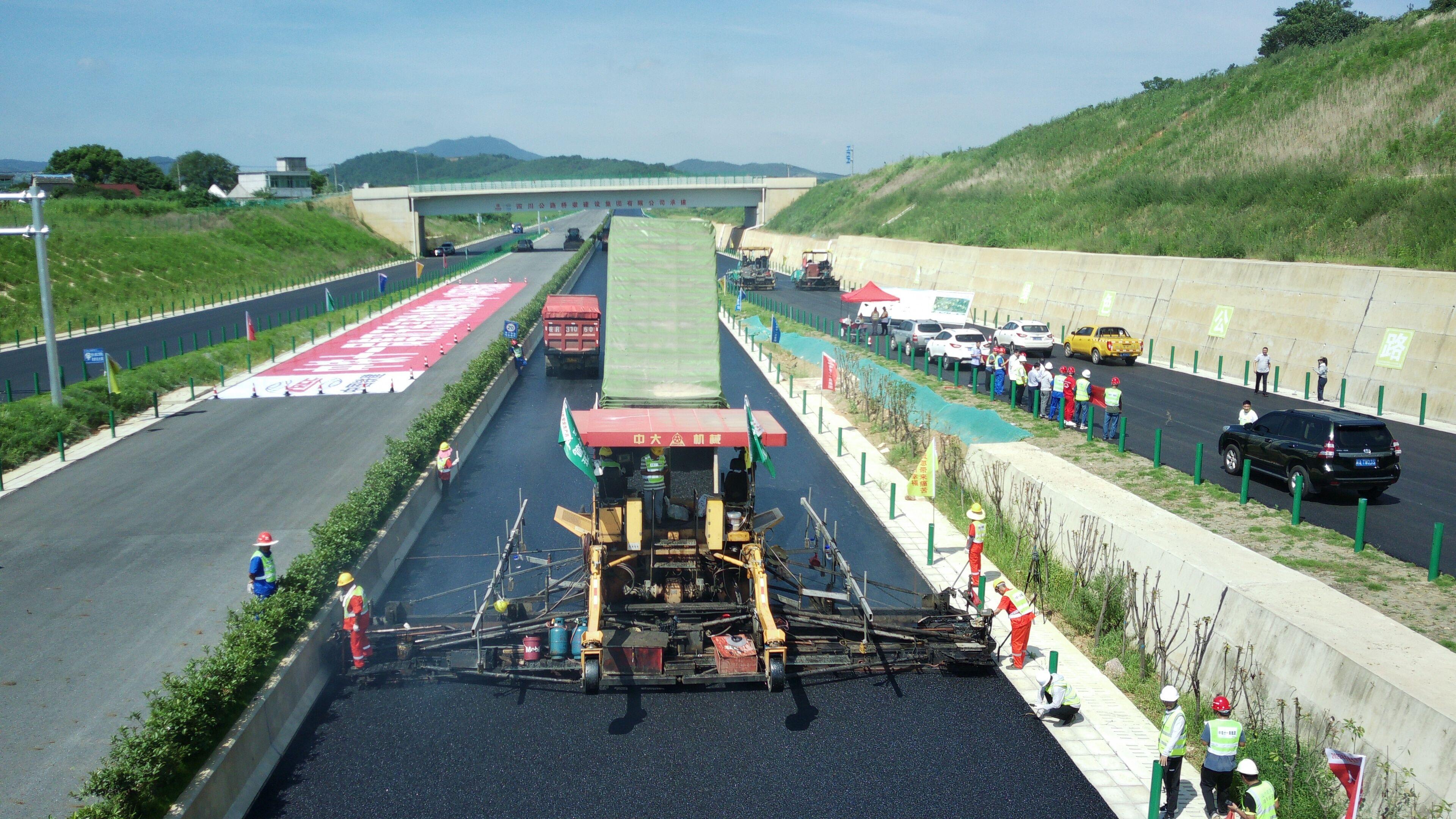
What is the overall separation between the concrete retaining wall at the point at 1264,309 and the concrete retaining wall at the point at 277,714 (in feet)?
92.3

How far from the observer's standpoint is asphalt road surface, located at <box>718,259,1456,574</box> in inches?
690

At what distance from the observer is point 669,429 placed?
519 inches

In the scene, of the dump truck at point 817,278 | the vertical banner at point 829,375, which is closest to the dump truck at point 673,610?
the vertical banner at point 829,375

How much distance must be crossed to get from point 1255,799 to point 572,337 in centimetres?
3326

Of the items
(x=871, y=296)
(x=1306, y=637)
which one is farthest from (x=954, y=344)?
(x=1306, y=637)

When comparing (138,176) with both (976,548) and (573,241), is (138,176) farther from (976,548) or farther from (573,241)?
(976,548)

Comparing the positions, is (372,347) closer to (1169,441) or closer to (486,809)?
(1169,441)

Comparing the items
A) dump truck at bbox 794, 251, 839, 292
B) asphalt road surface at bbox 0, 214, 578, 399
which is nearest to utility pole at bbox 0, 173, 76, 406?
asphalt road surface at bbox 0, 214, 578, 399

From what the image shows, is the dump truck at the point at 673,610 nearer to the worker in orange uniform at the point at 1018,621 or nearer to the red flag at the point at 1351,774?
the worker in orange uniform at the point at 1018,621

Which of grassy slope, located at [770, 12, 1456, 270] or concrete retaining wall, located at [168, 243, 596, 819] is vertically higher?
grassy slope, located at [770, 12, 1456, 270]

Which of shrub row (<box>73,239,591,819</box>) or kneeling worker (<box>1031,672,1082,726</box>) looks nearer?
shrub row (<box>73,239,591,819</box>)

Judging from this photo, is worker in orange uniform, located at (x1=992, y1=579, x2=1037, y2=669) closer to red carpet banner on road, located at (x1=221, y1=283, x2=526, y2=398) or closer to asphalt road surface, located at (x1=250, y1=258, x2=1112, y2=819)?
asphalt road surface, located at (x1=250, y1=258, x2=1112, y2=819)

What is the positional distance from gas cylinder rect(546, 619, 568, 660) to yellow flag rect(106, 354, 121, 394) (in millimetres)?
24145

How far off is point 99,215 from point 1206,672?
86548 millimetres
